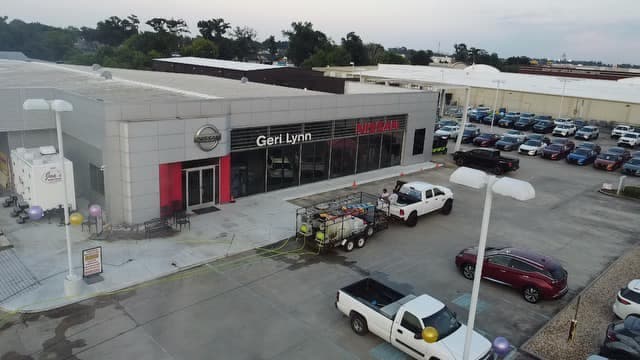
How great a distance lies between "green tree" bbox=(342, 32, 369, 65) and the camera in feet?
445

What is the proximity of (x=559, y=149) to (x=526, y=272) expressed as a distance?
29.9 metres

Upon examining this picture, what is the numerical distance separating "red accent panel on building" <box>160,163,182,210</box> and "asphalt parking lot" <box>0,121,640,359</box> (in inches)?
208

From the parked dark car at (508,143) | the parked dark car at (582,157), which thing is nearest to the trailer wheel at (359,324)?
the parked dark car at (582,157)

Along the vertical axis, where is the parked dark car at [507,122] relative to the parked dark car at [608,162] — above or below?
above

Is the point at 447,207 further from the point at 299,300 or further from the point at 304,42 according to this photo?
the point at 304,42

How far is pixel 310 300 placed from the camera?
51.3 feet

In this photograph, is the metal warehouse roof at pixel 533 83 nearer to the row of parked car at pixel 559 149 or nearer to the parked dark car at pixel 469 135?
the parked dark car at pixel 469 135

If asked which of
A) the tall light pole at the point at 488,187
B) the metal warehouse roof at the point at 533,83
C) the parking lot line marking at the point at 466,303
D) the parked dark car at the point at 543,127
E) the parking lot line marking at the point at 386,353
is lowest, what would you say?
the parking lot line marking at the point at 386,353

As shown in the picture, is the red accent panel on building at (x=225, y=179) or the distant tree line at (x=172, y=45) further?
the distant tree line at (x=172, y=45)

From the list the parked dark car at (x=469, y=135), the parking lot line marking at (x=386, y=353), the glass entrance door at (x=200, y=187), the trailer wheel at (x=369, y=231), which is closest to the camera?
the parking lot line marking at (x=386, y=353)

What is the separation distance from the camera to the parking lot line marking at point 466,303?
15688 mm

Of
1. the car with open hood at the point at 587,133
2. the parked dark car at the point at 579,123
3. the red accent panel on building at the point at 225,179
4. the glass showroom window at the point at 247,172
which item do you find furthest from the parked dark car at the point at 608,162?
the red accent panel on building at the point at 225,179

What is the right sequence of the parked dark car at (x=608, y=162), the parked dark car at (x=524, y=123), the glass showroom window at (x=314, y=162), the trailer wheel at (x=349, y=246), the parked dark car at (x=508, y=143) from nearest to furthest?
the trailer wheel at (x=349, y=246) → the glass showroom window at (x=314, y=162) → the parked dark car at (x=608, y=162) → the parked dark car at (x=508, y=143) → the parked dark car at (x=524, y=123)

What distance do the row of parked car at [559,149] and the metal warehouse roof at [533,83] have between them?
9907mm
